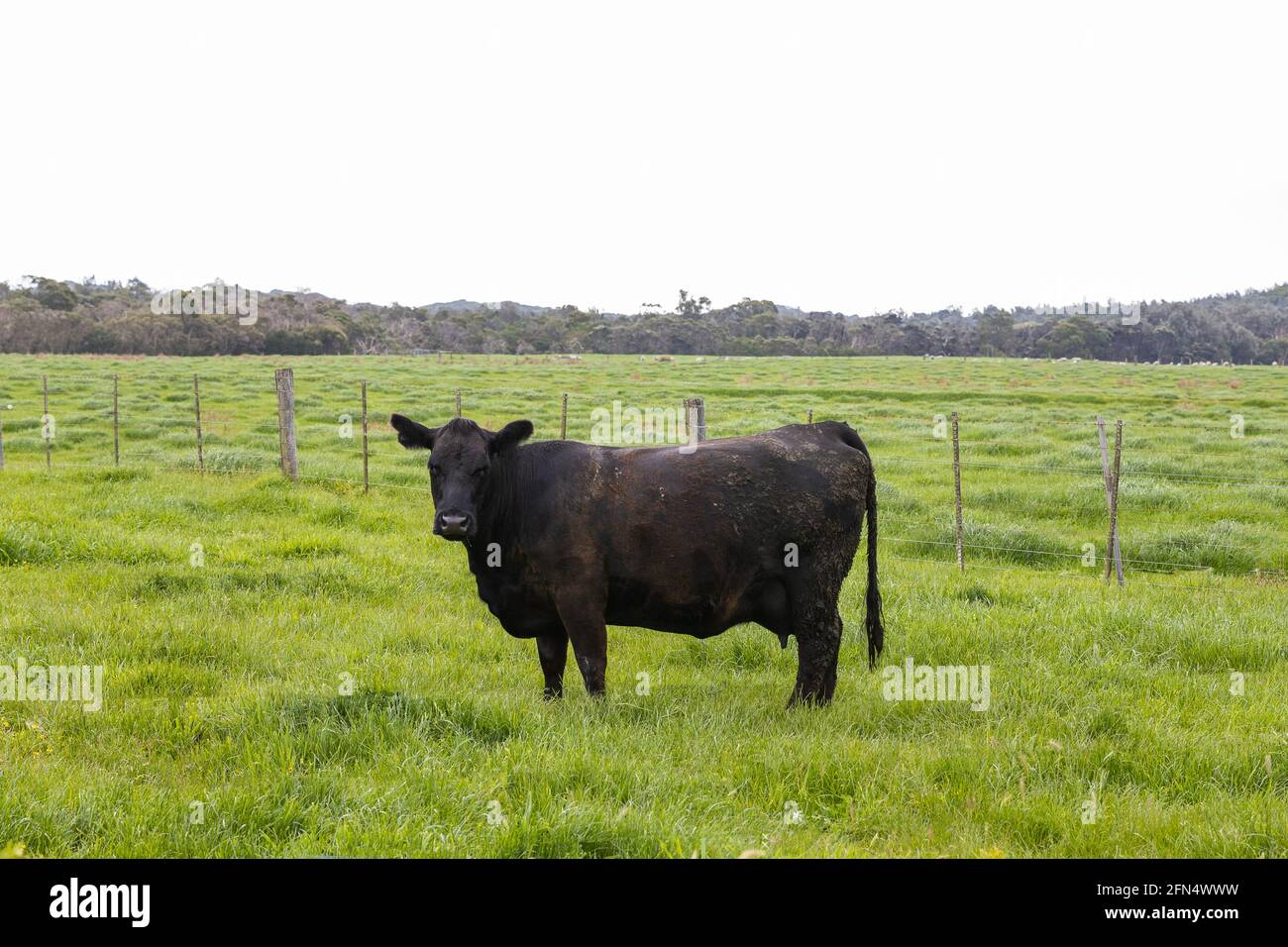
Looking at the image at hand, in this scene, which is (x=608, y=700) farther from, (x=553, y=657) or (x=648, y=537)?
(x=648, y=537)

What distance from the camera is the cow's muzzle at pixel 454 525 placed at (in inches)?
218

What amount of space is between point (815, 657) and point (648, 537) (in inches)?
53.3

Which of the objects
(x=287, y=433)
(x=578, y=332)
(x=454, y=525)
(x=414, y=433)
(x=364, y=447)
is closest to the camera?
(x=454, y=525)

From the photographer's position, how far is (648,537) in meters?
5.97

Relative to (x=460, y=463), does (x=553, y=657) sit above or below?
below

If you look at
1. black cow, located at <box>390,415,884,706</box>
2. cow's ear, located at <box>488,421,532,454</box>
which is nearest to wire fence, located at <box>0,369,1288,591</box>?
black cow, located at <box>390,415,884,706</box>

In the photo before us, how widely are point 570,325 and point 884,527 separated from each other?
3446 inches

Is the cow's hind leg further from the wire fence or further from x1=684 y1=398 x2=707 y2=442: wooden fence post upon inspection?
x1=684 y1=398 x2=707 y2=442: wooden fence post

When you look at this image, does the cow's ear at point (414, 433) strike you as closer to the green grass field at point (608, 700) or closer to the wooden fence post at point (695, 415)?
the green grass field at point (608, 700)

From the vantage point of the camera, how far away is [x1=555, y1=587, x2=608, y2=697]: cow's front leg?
5.89 meters

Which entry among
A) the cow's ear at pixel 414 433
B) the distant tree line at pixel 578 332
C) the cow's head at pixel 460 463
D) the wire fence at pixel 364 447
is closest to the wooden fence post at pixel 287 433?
the wire fence at pixel 364 447

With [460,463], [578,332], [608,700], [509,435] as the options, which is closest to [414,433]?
[460,463]

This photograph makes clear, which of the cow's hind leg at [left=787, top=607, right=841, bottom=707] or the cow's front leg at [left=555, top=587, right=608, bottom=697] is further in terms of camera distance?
the cow's hind leg at [left=787, top=607, right=841, bottom=707]
